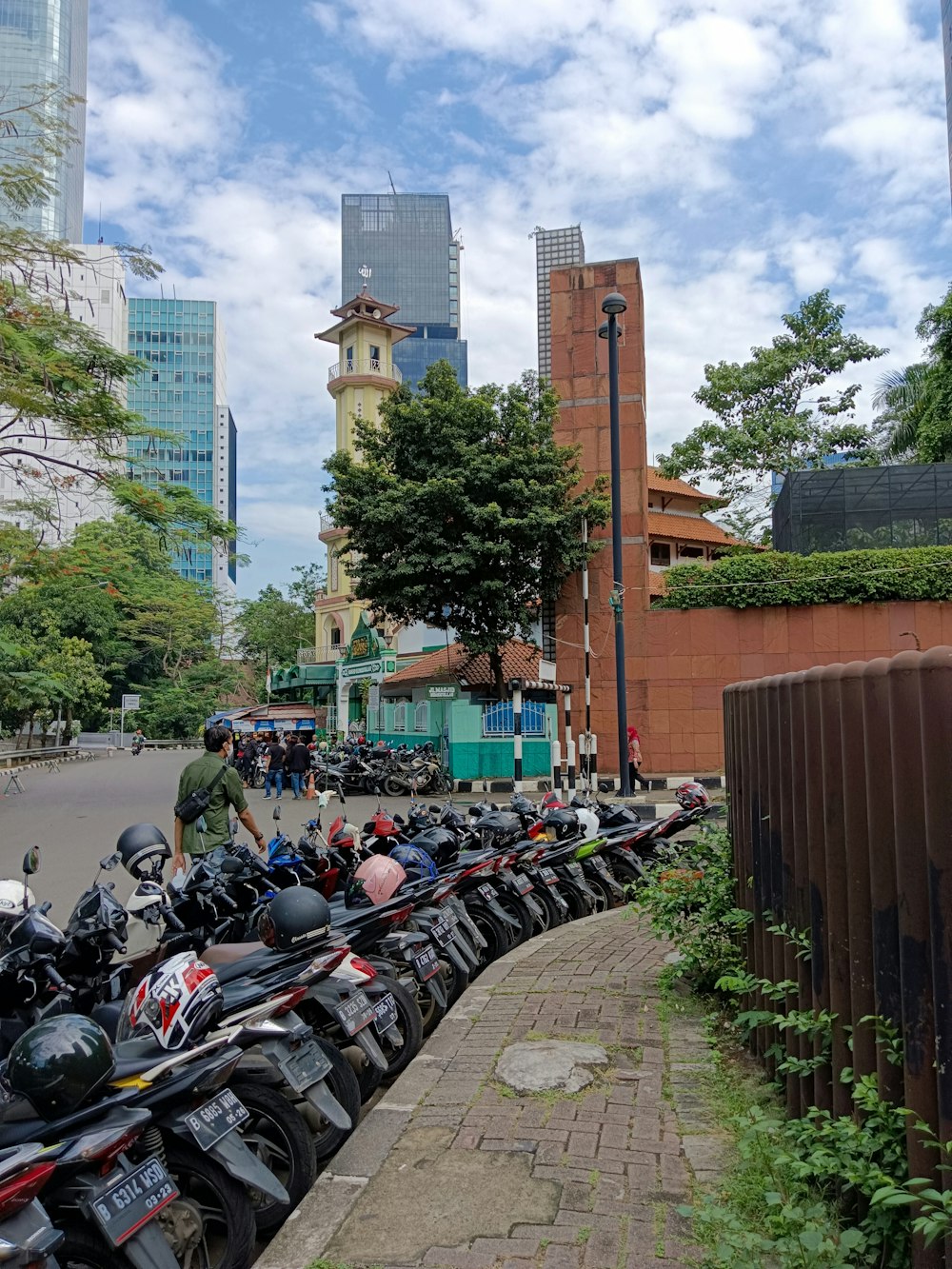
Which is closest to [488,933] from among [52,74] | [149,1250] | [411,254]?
[149,1250]

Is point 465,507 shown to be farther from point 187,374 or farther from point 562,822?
point 187,374

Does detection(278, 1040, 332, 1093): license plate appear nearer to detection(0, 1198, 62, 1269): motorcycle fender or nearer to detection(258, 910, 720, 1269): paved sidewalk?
detection(258, 910, 720, 1269): paved sidewalk

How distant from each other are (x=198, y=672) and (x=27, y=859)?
2239 inches

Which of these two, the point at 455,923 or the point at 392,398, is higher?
the point at 392,398

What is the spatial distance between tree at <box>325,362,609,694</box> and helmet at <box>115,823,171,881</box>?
13.9m

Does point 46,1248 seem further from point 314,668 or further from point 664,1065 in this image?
point 314,668

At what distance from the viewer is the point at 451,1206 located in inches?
125

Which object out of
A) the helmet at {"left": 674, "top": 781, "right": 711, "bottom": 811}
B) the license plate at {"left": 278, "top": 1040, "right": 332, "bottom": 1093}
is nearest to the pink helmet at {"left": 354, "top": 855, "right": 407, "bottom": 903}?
the license plate at {"left": 278, "top": 1040, "right": 332, "bottom": 1093}

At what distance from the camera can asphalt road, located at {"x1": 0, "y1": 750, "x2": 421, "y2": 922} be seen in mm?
10312

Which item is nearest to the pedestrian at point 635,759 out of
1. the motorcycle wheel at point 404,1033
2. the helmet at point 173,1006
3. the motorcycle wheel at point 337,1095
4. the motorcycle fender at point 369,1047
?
the motorcycle wheel at point 404,1033

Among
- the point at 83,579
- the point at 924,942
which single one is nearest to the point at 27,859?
the point at 924,942

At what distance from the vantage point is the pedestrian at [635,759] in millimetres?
18297

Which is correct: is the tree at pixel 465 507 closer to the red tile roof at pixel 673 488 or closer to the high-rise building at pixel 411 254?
the red tile roof at pixel 673 488

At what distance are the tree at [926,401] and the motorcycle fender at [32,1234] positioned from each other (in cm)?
2630
